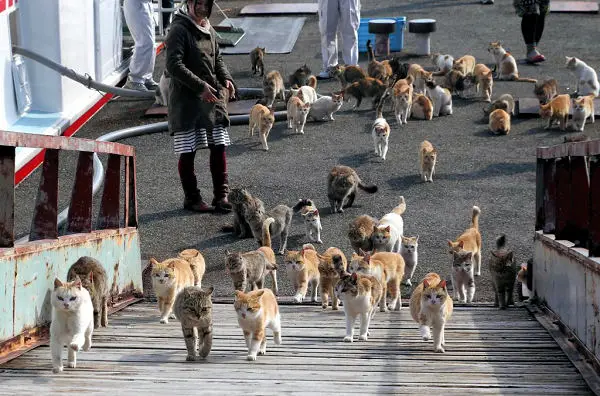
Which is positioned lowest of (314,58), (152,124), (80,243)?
(80,243)

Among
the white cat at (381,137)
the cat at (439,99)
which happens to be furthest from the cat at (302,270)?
the cat at (439,99)

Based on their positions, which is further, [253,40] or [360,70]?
[253,40]

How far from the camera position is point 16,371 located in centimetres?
622

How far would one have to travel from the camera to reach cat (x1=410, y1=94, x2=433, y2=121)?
1683 centimetres

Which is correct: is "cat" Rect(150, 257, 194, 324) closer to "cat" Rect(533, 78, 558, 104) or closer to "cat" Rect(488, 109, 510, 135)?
"cat" Rect(488, 109, 510, 135)

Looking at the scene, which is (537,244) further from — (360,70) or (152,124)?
(360,70)

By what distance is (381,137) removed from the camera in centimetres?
1454

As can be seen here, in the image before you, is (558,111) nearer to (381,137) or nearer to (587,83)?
(587,83)

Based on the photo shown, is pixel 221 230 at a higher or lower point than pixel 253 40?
lower

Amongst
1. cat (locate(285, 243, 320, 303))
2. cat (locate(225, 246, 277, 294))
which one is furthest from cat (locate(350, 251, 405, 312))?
cat (locate(225, 246, 277, 294))

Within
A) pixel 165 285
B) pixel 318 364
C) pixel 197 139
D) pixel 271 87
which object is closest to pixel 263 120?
pixel 271 87

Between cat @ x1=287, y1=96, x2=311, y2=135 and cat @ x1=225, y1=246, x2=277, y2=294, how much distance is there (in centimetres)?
596

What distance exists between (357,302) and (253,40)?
15761 mm

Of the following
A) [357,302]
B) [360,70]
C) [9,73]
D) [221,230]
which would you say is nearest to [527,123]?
[360,70]
